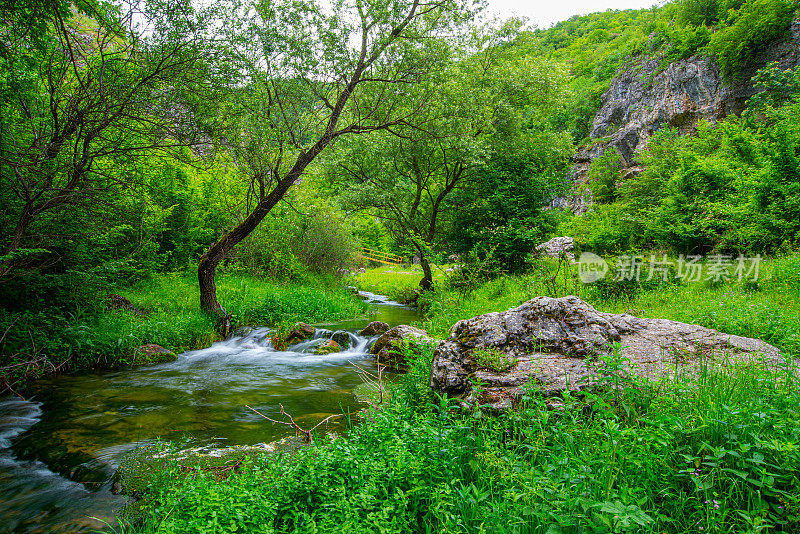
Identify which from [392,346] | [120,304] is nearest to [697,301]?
[392,346]

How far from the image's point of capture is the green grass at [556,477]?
208 centimetres

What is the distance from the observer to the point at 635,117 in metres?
31.4

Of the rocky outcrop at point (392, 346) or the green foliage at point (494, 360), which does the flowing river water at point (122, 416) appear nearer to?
the rocky outcrop at point (392, 346)

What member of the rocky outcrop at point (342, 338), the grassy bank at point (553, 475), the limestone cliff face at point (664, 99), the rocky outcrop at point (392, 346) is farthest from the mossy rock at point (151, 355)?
the limestone cliff face at point (664, 99)

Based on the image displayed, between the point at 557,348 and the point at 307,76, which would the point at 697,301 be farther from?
the point at 307,76

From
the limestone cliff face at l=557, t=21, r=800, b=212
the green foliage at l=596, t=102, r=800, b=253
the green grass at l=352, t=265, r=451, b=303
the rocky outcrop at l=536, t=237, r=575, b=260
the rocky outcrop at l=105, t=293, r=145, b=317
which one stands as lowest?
the green grass at l=352, t=265, r=451, b=303

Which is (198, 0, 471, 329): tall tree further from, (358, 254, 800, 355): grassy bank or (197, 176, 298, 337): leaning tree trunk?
(358, 254, 800, 355): grassy bank

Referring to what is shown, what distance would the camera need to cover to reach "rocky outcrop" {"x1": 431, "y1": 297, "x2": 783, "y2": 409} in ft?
12.6

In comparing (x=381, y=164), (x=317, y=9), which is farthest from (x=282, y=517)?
(x=381, y=164)

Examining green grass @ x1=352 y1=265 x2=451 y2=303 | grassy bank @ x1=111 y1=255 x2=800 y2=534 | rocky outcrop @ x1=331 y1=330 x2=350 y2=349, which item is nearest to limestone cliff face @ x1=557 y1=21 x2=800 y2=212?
green grass @ x1=352 y1=265 x2=451 y2=303

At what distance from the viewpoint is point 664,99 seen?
2867 centimetres

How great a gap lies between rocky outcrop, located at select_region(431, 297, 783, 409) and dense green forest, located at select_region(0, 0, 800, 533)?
472 mm

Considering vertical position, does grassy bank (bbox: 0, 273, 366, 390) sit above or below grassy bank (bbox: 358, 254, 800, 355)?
below

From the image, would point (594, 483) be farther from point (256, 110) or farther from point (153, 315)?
point (153, 315)
